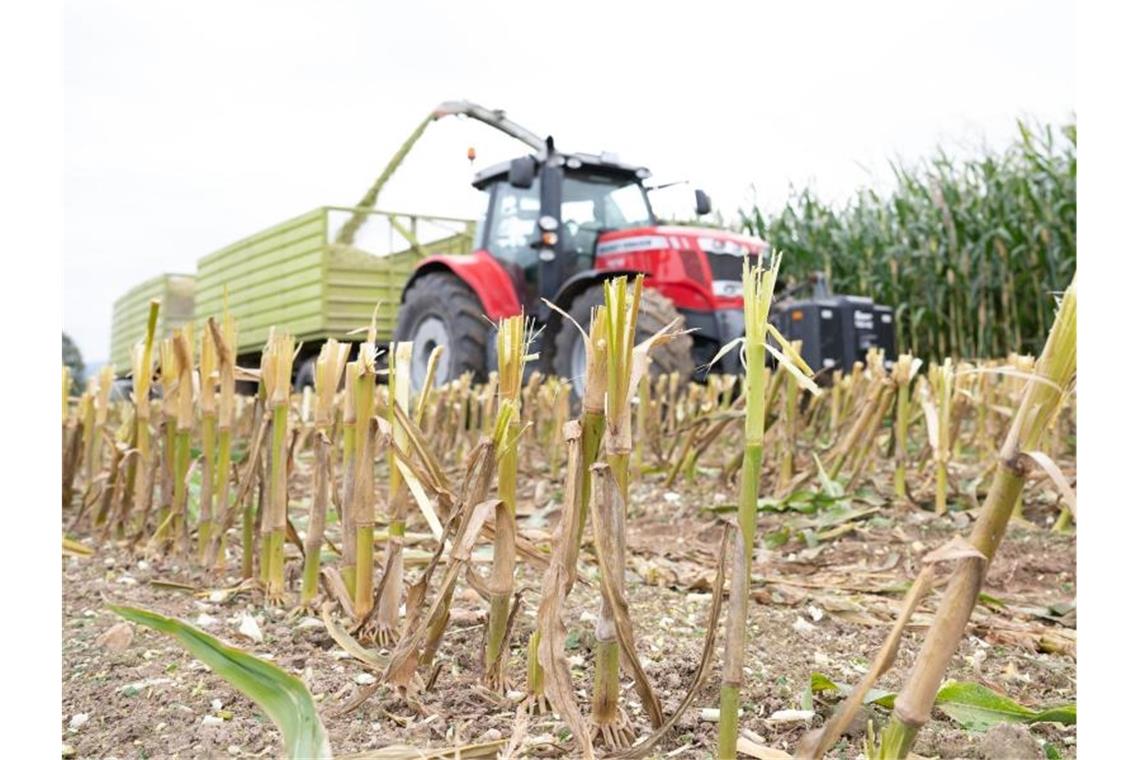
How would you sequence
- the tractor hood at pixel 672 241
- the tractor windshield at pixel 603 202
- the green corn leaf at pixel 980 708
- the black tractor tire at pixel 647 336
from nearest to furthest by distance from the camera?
the green corn leaf at pixel 980 708
the black tractor tire at pixel 647 336
the tractor hood at pixel 672 241
the tractor windshield at pixel 603 202

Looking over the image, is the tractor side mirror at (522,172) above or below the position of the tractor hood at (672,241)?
above

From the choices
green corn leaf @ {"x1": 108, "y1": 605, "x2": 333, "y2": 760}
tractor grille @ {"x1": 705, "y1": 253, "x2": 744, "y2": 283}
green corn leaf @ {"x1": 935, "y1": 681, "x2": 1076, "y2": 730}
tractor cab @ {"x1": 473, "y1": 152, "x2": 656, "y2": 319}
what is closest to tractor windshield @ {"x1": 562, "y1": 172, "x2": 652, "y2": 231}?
tractor cab @ {"x1": 473, "y1": 152, "x2": 656, "y2": 319}

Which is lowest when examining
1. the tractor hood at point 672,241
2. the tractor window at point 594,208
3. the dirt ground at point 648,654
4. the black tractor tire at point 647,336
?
the dirt ground at point 648,654

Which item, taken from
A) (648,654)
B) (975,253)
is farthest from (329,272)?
(648,654)

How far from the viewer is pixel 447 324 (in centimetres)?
727

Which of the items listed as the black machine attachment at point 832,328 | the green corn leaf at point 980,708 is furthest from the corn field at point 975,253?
Answer: the green corn leaf at point 980,708

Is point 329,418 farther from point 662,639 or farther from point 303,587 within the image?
point 662,639

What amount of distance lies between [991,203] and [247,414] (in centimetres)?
721

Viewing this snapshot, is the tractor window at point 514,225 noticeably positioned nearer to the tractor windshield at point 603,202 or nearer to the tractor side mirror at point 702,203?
the tractor windshield at point 603,202

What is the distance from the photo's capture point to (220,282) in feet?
40.9

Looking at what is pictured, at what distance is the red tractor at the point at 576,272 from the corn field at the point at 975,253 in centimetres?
244

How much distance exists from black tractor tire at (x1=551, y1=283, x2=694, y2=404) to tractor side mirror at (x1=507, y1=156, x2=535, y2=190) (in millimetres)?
803

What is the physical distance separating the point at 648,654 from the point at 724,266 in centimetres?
524

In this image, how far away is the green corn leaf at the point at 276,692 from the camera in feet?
3.41
